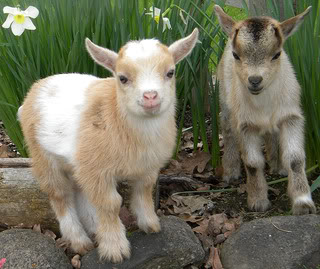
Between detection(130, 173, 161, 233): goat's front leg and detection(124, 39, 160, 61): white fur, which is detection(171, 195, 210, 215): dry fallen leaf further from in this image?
detection(124, 39, 160, 61): white fur

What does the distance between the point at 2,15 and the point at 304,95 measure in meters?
2.23

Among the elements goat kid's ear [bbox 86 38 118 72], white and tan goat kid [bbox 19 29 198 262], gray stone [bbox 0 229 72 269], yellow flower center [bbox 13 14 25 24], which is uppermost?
yellow flower center [bbox 13 14 25 24]

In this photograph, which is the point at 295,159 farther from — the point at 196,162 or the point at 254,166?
the point at 196,162

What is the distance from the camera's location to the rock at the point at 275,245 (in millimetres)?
2949

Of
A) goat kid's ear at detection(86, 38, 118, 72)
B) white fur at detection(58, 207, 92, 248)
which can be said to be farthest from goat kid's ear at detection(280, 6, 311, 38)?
white fur at detection(58, 207, 92, 248)

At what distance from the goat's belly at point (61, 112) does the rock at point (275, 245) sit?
3.55 ft

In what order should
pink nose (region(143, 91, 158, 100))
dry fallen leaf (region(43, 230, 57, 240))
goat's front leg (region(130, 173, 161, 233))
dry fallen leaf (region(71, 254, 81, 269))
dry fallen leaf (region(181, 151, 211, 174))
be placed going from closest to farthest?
pink nose (region(143, 91, 158, 100))
goat's front leg (region(130, 173, 161, 233))
dry fallen leaf (region(71, 254, 81, 269))
dry fallen leaf (region(43, 230, 57, 240))
dry fallen leaf (region(181, 151, 211, 174))

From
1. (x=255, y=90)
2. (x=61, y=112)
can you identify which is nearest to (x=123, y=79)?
(x=61, y=112)

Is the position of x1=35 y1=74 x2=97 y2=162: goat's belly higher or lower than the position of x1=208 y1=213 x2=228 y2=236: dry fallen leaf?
higher

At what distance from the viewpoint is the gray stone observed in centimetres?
293

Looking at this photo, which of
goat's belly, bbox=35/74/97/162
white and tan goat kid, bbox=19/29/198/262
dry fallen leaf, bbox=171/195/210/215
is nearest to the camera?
white and tan goat kid, bbox=19/29/198/262

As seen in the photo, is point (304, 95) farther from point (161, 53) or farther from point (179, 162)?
point (161, 53)

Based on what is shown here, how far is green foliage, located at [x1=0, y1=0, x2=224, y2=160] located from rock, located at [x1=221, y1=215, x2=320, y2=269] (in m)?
1.07

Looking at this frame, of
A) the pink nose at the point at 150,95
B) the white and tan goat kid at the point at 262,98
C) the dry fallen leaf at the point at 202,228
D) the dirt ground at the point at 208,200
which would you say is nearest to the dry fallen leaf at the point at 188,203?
the dirt ground at the point at 208,200
